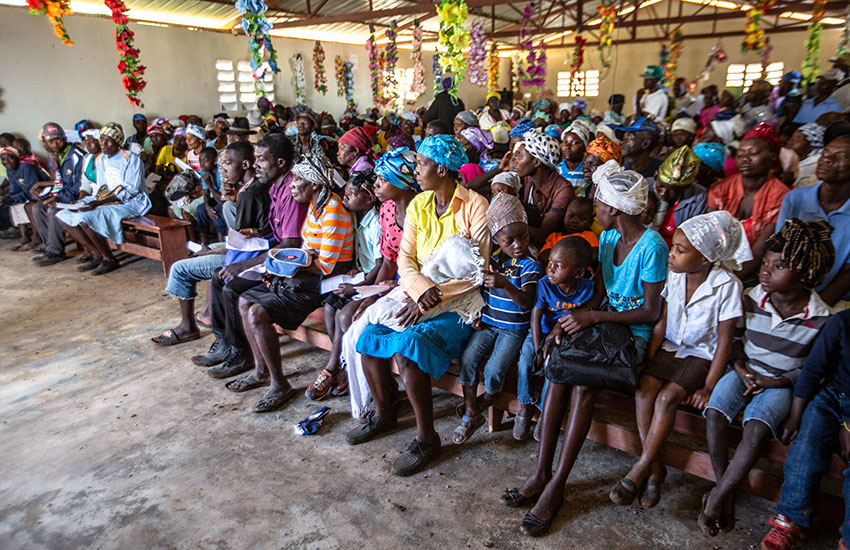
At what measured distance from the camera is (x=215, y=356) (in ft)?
12.8

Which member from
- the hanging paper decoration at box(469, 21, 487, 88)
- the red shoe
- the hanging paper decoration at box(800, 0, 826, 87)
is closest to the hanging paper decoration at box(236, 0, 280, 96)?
the red shoe

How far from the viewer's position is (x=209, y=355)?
12.9 ft

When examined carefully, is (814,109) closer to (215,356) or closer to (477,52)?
(477,52)

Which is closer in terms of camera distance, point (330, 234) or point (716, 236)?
point (716, 236)

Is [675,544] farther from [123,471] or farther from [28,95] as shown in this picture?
[28,95]

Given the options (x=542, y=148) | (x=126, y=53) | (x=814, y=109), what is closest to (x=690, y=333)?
(x=542, y=148)

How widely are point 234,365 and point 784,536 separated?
325 cm

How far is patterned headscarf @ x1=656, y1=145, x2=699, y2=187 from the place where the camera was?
3244 millimetres

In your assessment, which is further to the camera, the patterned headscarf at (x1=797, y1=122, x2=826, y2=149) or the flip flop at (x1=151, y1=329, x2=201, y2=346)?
the patterned headscarf at (x1=797, y1=122, x2=826, y2=149)

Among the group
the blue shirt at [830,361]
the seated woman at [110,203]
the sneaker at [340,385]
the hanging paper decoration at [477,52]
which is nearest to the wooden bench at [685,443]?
the blue shirt at [830,361]

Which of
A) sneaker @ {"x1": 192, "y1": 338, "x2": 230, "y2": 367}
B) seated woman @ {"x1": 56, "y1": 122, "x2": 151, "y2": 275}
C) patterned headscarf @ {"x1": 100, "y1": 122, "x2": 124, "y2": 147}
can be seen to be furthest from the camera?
seated woman @ {"x1": 56, "y1": 122, "x2": 151, "y2": 275}

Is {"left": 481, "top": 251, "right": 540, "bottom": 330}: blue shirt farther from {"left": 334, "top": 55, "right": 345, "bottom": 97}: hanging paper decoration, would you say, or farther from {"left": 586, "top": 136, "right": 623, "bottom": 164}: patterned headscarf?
{"left": 334, "top": 55, "right": 345, "bottom": 97}: hanging paper decoration

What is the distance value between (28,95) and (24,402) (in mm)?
8732

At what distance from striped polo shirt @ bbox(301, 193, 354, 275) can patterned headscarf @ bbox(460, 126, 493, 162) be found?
2.42 meters
